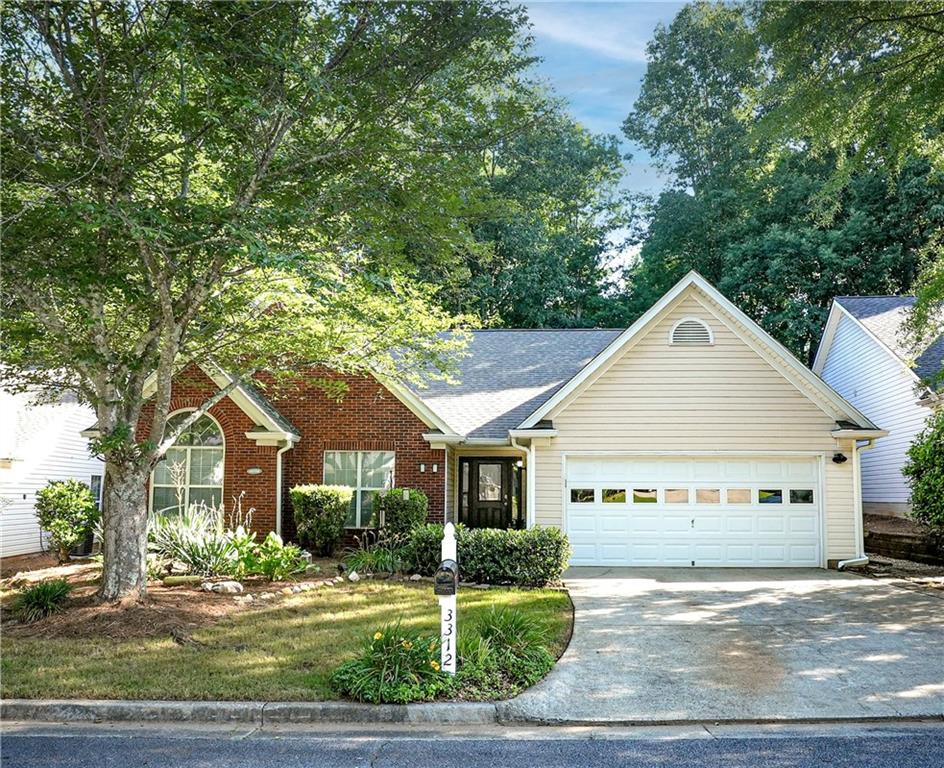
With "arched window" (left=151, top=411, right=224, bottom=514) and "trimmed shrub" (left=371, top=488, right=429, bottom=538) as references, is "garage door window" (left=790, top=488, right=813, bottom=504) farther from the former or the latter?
"arched window" (left=151, top=411, right=224, bottom=514)

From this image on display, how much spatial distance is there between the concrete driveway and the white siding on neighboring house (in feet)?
28.0

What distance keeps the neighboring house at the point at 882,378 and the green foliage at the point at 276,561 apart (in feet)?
44.9

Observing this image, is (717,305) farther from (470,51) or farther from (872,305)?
(872,305)

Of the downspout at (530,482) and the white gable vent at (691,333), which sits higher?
the white gable vent at (691,333)

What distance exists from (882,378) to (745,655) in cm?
1573

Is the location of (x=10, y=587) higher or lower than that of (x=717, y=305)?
lower

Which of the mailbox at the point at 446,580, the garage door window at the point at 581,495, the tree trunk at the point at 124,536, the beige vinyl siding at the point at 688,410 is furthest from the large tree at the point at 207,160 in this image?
the garage door window at the point at 581,495

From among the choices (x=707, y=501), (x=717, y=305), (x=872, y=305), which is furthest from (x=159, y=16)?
(x=872, y=305)

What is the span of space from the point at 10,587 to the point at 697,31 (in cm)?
3881

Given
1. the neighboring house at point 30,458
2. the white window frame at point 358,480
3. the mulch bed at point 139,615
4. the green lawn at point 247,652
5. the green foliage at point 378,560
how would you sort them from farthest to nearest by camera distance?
the neighboring house at point 30,458
the white window frame at point 358,480
the green foliage at point 378,560
the mulch bed at point 139,615
the green lawn at point 247,652

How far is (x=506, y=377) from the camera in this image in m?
19.4

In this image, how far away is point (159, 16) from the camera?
821 cm

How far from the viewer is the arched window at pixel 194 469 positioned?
16422 mm

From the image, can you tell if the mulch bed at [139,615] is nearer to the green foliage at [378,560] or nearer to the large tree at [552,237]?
the green foliage at [378,560]
